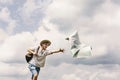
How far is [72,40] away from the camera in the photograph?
293 ft

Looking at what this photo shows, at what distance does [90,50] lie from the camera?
89.1 meters

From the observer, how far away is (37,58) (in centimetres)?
9012

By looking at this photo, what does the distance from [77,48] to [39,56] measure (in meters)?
2.42

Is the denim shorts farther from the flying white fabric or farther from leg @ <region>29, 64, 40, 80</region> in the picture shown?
the flying white fabric

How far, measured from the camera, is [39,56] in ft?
A: 296

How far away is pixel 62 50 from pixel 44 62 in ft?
4.30

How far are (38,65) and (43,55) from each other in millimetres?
668

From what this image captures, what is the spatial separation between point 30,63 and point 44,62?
85 centimetres

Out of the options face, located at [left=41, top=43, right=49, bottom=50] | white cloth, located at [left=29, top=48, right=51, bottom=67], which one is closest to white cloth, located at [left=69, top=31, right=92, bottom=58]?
face, located at [left=41, top=43, right=49, bottom=50]

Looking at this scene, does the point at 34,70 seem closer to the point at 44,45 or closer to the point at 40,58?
the point at 40,58

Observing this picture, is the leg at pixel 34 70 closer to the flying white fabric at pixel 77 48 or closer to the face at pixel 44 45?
the face at pixel 44 45

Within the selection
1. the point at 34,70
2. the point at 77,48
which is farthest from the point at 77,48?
the point at 34,70

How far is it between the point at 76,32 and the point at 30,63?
11.1ft

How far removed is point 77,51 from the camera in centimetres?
8925
